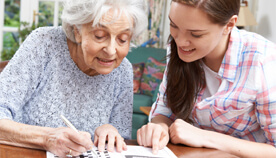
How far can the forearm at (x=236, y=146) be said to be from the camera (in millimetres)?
1186

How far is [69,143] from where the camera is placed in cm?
98

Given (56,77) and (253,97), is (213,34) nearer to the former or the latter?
(253,97)

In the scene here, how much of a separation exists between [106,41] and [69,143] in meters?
0.45

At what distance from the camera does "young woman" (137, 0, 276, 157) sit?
118 cm

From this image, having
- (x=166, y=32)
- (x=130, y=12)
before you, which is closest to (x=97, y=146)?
(x=130, y=12)

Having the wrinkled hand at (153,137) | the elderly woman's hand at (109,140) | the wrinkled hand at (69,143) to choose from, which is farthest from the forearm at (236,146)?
the wrinkled hand at (69,143)

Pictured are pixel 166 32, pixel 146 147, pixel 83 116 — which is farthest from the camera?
pixel 166 32

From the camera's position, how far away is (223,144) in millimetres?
1190


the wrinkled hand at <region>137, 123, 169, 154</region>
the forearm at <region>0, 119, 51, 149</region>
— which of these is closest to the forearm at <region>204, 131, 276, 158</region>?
the wrinkled hand at <region>137, 123, 169, 154</region>

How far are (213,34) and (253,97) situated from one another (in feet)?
0.87

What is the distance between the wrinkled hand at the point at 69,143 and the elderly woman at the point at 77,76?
72 millimetres

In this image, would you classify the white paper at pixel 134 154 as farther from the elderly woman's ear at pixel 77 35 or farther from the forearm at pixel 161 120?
the elderly woman's ear at pixel 77 35

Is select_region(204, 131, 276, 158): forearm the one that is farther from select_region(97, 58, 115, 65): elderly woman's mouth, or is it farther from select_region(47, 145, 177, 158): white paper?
select_region(97, 58, 115, 65): elderly woman's mouth

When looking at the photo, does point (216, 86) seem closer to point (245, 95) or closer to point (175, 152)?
point (245, 95)
